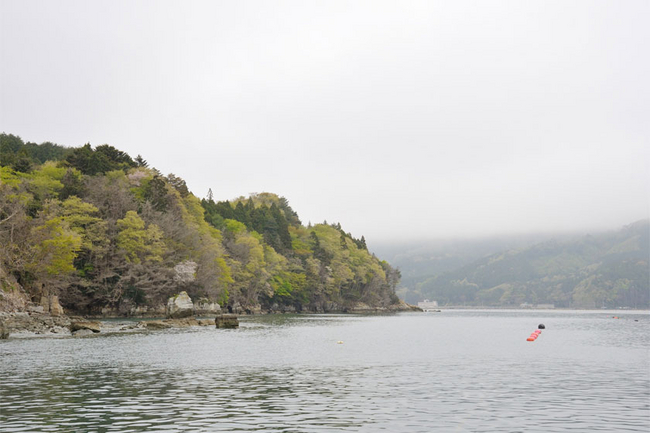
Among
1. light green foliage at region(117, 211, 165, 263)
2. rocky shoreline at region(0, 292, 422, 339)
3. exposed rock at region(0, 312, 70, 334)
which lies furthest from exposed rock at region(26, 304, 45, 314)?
light green foliage at region(117, 211, 165, 263)

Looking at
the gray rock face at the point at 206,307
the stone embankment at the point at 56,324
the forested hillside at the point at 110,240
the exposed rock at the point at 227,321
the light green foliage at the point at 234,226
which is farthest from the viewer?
the light green foliage at the point at 234,226

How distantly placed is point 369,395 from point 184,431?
9.74 m

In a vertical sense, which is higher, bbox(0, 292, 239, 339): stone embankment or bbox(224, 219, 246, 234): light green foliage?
bbox(224, 219, 246, 234): light green foliage

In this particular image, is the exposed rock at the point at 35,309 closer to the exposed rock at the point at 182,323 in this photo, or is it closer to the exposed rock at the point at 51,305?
the exposed rock at the point at 51,305

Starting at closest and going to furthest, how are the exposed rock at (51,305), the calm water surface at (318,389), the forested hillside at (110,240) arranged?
the calm water surface at (318,389), the forested hillside at (110,240), the exposed rock at (51,305)

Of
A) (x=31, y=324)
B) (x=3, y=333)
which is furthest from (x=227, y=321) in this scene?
(x=3, y=333)

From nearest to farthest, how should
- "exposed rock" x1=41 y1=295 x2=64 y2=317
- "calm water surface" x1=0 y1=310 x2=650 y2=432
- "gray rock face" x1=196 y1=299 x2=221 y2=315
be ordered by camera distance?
"calm water surface" x1=0 y1=310 x2=650 y2=432
"exposed rock" x1=41 y1=295 x2=64 y2=317
"gray rock face" x1=196 y1=299 x2=221 y2=315

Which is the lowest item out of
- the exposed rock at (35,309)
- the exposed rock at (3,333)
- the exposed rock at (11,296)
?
the exposed rock at (3,333)

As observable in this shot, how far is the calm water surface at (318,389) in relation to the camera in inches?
A: 755

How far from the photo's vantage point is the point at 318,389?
87.8ft

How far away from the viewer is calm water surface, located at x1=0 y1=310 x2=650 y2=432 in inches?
755

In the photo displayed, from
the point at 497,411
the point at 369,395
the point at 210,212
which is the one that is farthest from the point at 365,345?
the point at 210,212

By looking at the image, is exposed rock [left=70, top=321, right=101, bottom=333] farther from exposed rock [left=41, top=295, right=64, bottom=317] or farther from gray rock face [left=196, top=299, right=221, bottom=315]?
gray rock face [left=196, top=299, right=221, bottom=315]

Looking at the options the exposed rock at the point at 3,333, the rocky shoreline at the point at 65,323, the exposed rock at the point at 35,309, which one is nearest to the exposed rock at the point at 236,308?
the rocky shoreline at the point at 65,323
